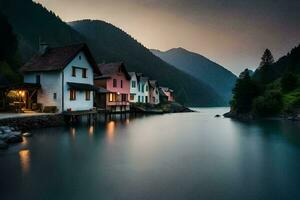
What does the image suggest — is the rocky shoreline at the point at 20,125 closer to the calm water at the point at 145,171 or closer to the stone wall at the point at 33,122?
the stone wall at the point at 33,122

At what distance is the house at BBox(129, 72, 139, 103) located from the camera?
63506mm

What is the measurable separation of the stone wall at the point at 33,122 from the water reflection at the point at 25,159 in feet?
27.4

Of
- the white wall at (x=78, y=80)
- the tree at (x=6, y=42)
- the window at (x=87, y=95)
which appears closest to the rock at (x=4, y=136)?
the white wall at (x=78, y=80)

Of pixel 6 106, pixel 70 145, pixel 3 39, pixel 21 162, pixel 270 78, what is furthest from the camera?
pixel 270 78

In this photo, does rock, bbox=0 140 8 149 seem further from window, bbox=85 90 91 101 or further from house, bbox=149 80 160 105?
house, bbox=149 80 160 105

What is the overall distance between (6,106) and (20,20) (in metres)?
135

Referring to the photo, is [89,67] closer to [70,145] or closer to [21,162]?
[70,145]

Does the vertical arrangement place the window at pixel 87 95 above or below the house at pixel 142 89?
below

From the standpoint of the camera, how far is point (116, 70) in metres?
54.5

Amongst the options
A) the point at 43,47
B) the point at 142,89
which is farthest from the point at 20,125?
the point at 142,89

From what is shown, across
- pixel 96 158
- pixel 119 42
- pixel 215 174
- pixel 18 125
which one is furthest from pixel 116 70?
pixel 119 42

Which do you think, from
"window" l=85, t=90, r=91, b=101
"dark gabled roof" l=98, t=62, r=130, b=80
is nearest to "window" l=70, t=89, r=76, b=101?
"window" l=85, t=90, r=91, b=101

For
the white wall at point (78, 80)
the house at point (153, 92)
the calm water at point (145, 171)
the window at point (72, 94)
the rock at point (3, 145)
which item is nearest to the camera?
the calm water at point (145, 171)

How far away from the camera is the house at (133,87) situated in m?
A: 63.5
